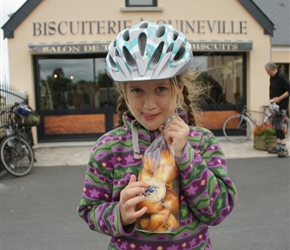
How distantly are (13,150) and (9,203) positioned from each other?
5.82 feet

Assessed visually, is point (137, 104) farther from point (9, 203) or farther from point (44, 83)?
point (44, 83)

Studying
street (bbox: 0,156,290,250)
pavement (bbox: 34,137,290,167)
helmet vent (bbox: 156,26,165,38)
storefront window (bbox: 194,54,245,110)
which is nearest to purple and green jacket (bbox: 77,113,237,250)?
helmet vent (bbox: 156,26,165,38)

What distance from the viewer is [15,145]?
21.9 feet

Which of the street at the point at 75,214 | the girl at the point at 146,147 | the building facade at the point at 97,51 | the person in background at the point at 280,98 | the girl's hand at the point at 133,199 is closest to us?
the girl's hand at the point at 133,199

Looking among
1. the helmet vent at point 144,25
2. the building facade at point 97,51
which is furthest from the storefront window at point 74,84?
the helmet vent at point 144,25

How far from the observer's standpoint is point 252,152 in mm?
8438

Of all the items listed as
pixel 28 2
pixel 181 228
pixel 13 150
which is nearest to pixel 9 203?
pixel 13 150

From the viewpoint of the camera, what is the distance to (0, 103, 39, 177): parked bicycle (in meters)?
6.50

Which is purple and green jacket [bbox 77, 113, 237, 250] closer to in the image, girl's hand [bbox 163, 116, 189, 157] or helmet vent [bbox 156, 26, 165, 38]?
girl's hand [bbox 163, 116, 189, 157]

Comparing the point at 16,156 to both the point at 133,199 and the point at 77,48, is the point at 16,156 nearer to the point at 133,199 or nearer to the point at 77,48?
the point at 77,48

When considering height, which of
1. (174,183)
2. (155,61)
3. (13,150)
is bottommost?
(13,150)

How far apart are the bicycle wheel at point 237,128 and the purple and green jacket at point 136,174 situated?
876 cm

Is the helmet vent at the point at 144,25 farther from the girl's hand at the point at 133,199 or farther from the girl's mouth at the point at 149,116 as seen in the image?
the girl's hand at the point at 133,199

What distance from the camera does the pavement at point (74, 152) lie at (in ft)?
26.0
